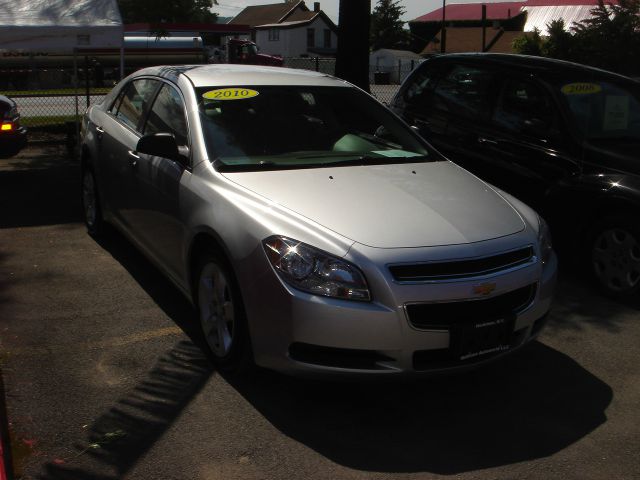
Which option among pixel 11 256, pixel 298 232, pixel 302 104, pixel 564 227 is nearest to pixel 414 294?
pixel 298 232

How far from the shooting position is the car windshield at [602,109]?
6379 mm

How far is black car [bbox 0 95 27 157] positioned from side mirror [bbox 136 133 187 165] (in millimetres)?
5654

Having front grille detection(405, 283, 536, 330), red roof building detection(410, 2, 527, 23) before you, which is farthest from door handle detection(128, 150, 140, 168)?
red roof building detection(410, 2, 527, 23)

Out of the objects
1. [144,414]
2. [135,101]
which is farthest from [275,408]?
[135,101]

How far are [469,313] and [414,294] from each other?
0.33 meters

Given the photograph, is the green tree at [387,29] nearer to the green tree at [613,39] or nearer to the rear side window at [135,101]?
the green tree at [613,39]

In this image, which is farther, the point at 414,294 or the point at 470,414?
the point at 470,414

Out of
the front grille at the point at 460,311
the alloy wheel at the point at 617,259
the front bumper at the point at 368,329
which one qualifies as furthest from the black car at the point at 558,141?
the front bumper at the point at 368,329

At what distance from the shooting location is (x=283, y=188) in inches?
170

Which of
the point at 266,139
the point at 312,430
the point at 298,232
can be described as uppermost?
the point at 266,139

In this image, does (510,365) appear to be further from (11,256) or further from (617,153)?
(11,256)

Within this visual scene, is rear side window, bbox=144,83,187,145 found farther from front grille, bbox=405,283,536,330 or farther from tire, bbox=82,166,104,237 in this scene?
front grille, bbox=405,283,536,330

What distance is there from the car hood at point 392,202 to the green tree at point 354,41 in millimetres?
6802

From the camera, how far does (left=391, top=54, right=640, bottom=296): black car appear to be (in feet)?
19.3
